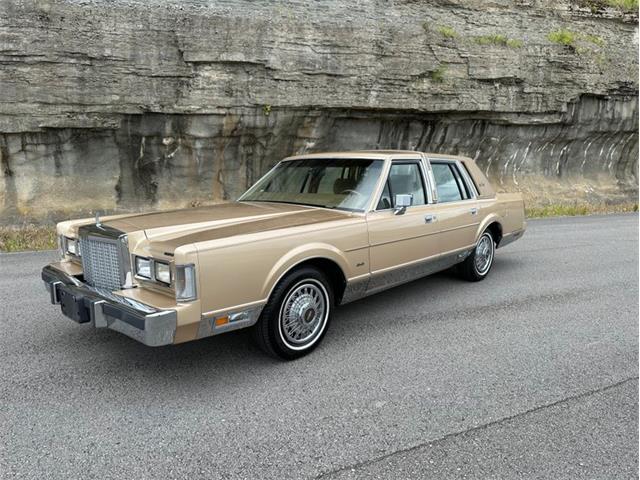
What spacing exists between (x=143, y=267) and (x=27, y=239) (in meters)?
6.79

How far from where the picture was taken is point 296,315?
142 inches

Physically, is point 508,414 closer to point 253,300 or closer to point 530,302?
point 253,300

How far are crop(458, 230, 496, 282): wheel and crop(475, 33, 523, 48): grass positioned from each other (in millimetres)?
11609

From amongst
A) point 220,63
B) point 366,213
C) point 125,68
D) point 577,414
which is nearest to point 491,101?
point 220,63

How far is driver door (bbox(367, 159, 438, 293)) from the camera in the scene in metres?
4.24

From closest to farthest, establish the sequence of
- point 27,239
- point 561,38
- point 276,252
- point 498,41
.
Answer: point 276,252, point 27,239, point 498,41, point 561,38

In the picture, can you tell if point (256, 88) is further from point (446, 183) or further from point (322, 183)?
Answer: point (322, 183)

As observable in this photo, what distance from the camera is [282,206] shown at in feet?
14.9

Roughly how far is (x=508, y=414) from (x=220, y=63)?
10.9 metres

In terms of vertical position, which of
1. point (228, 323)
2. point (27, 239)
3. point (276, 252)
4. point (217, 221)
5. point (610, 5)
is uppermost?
point (610, 5)

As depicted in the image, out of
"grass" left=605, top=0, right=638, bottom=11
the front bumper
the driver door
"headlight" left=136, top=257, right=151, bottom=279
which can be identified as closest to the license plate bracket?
the front bumper

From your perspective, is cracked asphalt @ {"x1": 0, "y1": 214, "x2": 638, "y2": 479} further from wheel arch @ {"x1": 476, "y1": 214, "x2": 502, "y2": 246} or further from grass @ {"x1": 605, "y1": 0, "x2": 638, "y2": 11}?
grass @ {"x1": 605, "y1": 0, "x2": 638, "y2": 11}

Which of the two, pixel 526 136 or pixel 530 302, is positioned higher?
pixel 526 136

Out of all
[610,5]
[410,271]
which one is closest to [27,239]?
[410,271]
